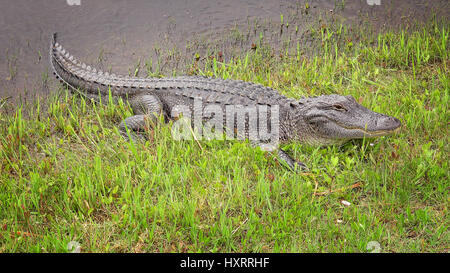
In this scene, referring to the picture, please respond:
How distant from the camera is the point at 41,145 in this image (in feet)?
15.8

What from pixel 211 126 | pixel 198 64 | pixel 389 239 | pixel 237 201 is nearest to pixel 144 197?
pixel 237 201

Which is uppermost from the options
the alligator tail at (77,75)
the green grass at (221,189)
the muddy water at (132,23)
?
the muddy water at (132,23)

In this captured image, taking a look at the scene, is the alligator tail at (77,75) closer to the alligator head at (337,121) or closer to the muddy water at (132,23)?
the muddy water at (132,23)

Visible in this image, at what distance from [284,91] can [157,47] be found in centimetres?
219

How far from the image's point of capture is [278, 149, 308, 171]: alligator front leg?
13.9 feet

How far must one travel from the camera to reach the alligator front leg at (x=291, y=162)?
423cm

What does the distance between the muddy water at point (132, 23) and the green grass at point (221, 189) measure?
1426 mm

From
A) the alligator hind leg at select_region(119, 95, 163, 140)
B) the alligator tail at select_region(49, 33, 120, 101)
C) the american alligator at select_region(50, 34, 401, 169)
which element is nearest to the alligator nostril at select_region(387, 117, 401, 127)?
the american alligator at select_region(50, 34, 401, 169)

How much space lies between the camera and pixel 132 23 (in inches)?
281

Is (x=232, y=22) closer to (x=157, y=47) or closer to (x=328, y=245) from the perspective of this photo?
(x=157, y=47)

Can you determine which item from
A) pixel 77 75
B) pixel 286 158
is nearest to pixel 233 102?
pixel 286 158

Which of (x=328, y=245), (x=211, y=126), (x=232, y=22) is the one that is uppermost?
(x=232, y=22)

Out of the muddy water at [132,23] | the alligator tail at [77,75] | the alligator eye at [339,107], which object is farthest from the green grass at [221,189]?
the muddy water at [132,23]
